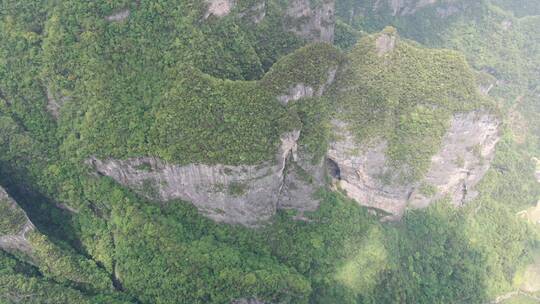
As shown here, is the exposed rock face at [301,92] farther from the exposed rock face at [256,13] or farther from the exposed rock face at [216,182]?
the exposed rock face at [256,13]

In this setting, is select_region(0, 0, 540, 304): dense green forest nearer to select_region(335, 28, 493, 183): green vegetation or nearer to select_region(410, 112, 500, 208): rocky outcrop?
select_region(335, 28, 493, 183): green vegetation

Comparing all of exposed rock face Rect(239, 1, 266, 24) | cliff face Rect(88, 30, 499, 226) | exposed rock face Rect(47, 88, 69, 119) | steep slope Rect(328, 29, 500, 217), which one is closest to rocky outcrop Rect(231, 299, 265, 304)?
cliff face Rect(88, 30, 499, 226)

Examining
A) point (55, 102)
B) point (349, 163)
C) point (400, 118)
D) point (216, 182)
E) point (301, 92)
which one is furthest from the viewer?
point (349, 163)

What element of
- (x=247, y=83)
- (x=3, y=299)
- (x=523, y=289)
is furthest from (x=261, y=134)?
(x=523, y=289)

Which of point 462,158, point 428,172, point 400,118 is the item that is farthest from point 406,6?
point 428,172

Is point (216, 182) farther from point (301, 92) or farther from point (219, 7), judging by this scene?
point (219, 7)

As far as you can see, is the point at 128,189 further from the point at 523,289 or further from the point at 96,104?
the point at 523,289
